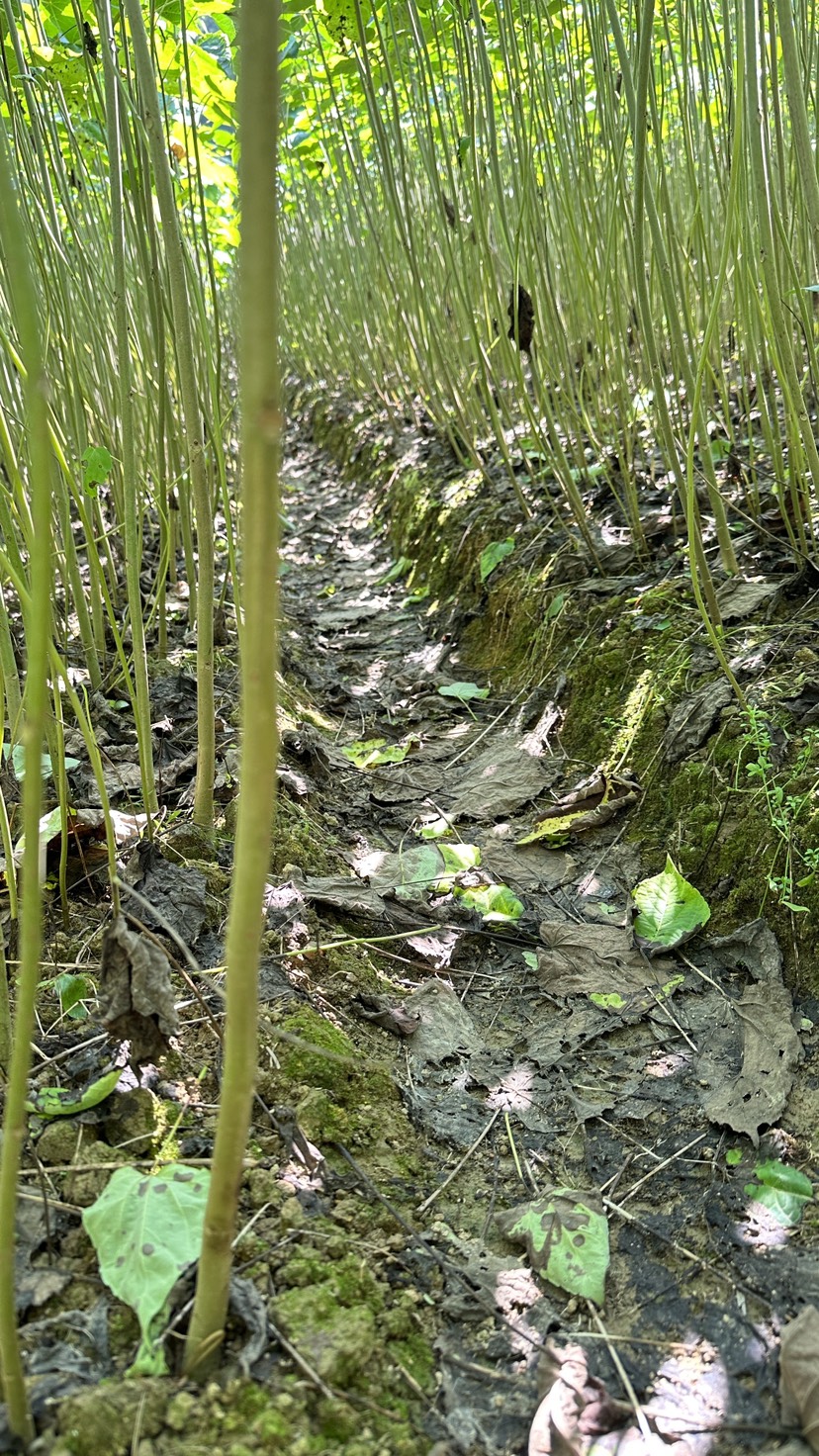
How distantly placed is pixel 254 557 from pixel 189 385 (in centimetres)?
79

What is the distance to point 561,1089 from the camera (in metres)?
1.09

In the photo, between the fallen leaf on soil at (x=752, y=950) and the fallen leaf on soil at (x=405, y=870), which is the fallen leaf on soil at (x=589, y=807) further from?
the fallen leaf on soil at (x=752, y=950)

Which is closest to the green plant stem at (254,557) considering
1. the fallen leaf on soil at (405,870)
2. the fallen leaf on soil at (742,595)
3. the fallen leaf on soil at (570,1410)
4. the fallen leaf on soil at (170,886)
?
the fallen leaf on soil at (570,1410)

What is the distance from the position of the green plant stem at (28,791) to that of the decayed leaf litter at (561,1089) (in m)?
0.14

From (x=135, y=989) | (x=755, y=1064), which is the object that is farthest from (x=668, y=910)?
(x=135, y=989)

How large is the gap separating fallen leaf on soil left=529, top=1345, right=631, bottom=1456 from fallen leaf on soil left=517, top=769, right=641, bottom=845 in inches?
33.5

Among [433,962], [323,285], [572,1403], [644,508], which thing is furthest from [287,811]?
[323,285]

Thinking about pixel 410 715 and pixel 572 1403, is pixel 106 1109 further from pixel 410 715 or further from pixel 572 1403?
pixel 410 715

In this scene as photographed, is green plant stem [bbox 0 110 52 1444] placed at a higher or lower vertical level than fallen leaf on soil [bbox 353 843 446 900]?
higher

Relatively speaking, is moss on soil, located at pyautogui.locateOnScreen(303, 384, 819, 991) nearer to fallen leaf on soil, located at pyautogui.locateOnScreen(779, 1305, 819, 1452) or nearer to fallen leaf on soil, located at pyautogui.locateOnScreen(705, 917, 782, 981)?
fallen leaf on soil, located at pyautogui.locateOnScreen(705, 917, 782, 981)

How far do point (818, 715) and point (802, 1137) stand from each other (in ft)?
1.92

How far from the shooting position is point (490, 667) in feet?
7.32

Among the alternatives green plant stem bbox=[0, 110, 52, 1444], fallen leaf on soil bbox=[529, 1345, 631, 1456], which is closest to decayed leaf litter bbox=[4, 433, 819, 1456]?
fallen leaf on soil bbox=[529, 1345, 631, 1456]

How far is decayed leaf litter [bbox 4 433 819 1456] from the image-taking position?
745 millimetres
